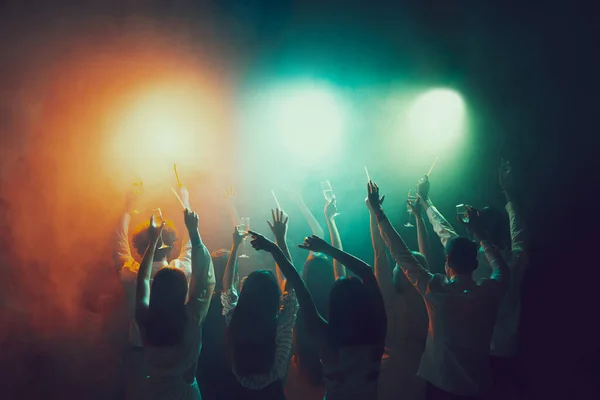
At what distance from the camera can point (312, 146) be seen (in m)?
5.06

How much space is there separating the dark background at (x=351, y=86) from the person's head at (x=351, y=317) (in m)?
2.93

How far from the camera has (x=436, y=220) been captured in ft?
10.4

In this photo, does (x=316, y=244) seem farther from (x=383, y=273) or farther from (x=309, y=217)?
(x=309, y=217)

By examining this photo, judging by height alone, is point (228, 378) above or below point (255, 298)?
below

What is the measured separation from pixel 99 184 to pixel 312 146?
9.47ft

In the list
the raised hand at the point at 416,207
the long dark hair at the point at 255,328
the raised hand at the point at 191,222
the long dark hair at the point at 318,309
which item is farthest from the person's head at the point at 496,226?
the raised hand at the point at 191,222

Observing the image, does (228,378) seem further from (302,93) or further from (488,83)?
(488,83)

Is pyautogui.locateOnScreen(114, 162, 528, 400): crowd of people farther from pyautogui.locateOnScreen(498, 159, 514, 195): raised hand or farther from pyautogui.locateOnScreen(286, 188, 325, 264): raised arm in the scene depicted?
pyautogui.locateOnScreen(286, 188, 325, 264): raised arm

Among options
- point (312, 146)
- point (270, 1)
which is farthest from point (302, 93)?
point (270, 1)

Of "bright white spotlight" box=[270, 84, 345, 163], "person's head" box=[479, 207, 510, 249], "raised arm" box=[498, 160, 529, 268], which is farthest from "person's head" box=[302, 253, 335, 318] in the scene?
"bright white spotlight" box=[270, 84, 345, 163]

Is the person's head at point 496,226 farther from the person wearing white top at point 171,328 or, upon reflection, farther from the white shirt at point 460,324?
the person wearing white top at point 171,328

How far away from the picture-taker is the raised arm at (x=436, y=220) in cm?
298

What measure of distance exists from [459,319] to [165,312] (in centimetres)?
188

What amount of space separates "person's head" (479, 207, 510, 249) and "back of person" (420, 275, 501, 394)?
2.39 feet
